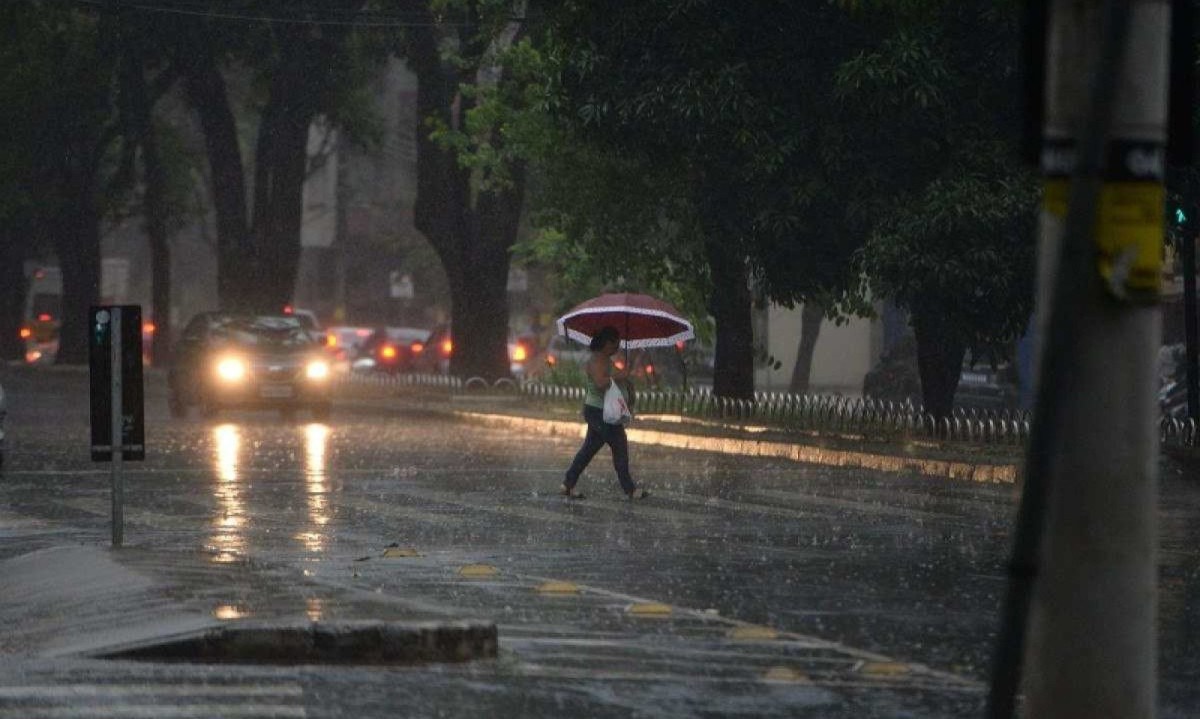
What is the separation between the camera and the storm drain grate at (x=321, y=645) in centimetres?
1128

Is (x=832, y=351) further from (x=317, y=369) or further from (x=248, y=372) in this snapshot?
(x=248, y=372)

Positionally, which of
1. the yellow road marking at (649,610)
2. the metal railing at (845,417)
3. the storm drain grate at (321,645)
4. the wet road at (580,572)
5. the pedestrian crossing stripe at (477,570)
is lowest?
the wet road at (580,572)

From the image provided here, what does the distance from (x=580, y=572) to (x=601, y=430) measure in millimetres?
7205

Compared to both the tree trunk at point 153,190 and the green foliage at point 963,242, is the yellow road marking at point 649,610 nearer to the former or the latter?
the green foliage at point 963,242

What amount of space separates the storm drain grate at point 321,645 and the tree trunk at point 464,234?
35.7m

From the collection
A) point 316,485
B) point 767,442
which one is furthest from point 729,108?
point 316,485

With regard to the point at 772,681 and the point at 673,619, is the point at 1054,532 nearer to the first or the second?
the point at 772,681

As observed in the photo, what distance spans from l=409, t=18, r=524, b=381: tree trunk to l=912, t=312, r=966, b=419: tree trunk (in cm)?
1519

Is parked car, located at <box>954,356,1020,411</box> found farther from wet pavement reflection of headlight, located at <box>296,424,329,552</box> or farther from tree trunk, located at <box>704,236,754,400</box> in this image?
wet pavement reflection of headlight, located at <box>296,424,329,552</box>

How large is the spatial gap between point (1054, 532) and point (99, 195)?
2635 inches

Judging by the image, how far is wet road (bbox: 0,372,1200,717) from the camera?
10.5m

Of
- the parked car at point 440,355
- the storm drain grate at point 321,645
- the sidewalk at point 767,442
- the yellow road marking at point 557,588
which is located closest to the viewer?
the storm drain grate at point 321,645

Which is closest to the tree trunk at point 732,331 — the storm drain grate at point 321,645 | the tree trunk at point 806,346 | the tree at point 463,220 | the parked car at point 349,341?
the tree at point 463,220

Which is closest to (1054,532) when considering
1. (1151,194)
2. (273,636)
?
(1151,194)
